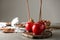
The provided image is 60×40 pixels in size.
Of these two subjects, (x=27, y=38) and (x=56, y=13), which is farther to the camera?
(x=56, y=13)

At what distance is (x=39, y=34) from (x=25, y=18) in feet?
4.91

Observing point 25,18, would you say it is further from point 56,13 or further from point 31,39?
point 31,39

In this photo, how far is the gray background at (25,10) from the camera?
2.38m

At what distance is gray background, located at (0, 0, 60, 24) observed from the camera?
2.38 m

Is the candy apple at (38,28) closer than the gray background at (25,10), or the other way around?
the candy apple at (38,28)

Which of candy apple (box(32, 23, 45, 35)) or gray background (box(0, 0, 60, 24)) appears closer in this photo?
candy apple (box(32, 23, 45, 35))

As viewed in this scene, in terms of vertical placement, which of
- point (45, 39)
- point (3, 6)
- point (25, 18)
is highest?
point (3, 6)

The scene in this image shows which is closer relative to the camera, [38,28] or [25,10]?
[38,28]

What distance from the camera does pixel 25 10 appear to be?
2432 mm

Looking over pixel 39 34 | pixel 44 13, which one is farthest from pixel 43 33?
pixel 44 13

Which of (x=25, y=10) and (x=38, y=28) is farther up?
(x=25, y=10)

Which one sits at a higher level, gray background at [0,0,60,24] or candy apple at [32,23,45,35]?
gray background at [0,0,60,24]

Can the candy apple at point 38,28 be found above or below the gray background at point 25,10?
below

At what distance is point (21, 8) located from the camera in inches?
95.9
